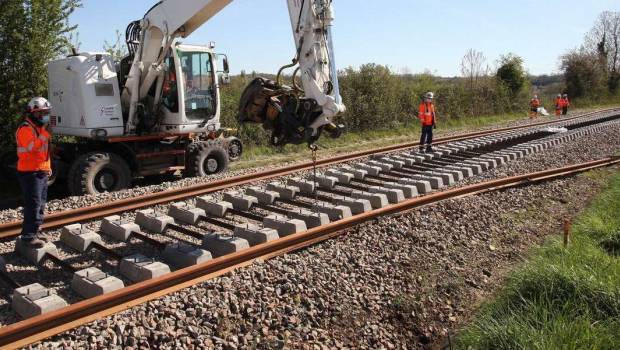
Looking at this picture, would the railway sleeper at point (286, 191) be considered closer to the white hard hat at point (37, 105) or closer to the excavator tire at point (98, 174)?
the white hard hat at point (37, 105)

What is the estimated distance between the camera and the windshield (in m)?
11.2

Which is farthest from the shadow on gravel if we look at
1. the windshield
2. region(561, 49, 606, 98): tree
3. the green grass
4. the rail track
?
region(561, 49, 606, 98): tree

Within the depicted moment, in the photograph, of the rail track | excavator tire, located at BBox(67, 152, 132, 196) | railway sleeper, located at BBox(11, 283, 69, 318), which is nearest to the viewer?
railway sleeper, located at BBox(11, 283, 69, 318)

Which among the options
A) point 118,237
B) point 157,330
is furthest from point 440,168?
point 157,330

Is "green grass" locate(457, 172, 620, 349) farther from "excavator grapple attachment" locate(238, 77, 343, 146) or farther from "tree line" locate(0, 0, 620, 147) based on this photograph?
"tree line" locate(0, 0, 620, 147)

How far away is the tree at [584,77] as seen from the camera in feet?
140

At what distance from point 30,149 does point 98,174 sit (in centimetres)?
405

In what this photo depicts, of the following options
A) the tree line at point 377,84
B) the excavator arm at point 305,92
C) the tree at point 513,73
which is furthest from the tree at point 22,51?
the tree at point 513,73

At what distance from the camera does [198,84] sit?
11.5m

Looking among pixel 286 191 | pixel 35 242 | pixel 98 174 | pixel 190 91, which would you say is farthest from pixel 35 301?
pixel 190 91

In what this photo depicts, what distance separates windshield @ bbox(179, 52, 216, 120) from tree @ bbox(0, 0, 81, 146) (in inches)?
145

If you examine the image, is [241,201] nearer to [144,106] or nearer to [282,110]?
[282,110]

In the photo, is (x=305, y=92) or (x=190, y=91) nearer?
(x=305, y=92)

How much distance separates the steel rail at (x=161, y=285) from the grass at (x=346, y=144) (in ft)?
24.4
